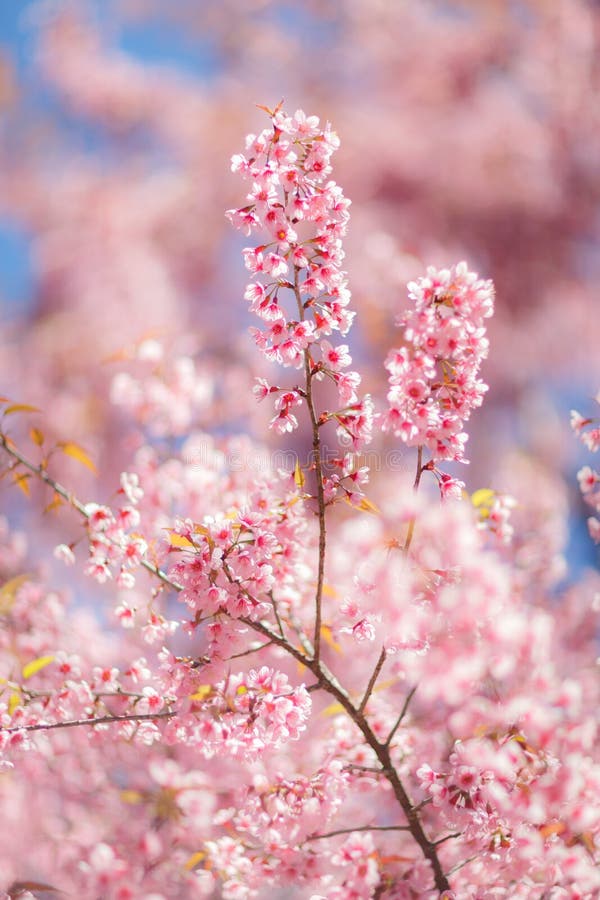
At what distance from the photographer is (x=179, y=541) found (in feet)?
2.60

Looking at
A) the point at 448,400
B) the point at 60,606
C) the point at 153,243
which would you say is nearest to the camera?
the point at 448,400

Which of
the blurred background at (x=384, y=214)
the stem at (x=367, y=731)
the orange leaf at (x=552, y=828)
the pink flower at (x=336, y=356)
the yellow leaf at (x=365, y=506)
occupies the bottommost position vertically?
the orange leaf at (x=552, y=828)

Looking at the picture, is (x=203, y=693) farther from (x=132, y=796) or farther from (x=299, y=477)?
(x=132, y=796)

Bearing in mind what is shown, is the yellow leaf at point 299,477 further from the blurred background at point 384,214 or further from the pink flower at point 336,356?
the blurred background at point 384,214

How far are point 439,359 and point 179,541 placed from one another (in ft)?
1.23

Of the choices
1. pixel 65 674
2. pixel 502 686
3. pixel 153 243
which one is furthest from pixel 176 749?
pixel 153 243

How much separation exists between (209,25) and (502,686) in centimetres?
468

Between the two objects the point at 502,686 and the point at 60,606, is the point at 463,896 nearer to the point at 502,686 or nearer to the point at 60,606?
the point at 502,686

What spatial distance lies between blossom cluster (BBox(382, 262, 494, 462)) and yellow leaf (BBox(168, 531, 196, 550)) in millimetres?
277

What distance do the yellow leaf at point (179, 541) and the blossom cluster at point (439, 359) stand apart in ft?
0.91

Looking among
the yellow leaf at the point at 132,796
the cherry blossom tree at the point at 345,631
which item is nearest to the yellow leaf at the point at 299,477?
the cherry blossom tree at the point at 345,631

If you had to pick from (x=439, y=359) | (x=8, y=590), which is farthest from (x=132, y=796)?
(x=439, y=359)

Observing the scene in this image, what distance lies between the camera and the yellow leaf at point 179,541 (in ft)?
2.59

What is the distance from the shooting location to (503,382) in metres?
3.06
